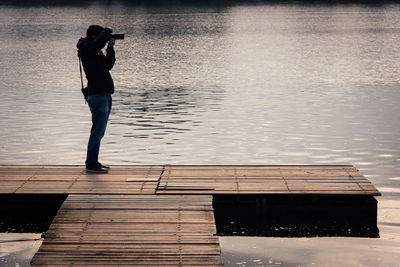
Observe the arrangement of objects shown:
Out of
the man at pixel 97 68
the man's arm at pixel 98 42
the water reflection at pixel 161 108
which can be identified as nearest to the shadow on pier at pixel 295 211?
the man at pixel 97 68

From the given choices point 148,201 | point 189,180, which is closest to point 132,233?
point 148,201

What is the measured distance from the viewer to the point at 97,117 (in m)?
12.3

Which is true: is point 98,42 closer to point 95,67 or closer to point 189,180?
point 95,67

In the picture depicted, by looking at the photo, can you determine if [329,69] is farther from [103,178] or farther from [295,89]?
[103,178]

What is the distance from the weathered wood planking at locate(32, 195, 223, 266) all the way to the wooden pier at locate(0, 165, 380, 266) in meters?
0.01

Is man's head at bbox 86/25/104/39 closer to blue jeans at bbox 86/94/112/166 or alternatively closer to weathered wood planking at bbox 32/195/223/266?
blue jeans at bbox 86/94/112/166

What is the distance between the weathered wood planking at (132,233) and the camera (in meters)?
8.66

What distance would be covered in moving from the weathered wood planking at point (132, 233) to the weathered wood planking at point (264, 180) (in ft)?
1.82

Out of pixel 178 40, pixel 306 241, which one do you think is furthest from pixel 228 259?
pixel 178 40

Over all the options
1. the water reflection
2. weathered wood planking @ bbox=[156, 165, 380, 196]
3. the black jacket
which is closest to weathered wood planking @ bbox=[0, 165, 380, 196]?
weathered wood planking @ bbox=[156, 165, 380, 196]

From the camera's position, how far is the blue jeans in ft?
39.9

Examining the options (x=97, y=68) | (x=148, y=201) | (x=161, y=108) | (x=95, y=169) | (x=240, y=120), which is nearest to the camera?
(x=148, y=201)

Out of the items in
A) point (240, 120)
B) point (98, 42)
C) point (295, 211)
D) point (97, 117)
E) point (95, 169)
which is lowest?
point (240, 120)

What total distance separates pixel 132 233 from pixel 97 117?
3.15 meters
